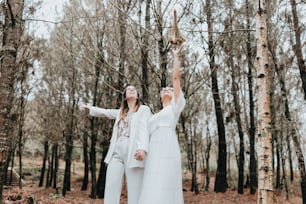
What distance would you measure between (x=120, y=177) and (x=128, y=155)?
10.9 inches

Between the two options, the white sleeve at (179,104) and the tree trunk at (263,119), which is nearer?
the tree trunk at (263,119)

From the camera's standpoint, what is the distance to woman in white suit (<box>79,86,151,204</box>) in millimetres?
3725

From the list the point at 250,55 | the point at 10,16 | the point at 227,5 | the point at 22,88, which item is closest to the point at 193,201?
the point at 250,55

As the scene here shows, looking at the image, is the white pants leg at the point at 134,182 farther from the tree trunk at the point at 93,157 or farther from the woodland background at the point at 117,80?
the tree trunk at the point at 93,157

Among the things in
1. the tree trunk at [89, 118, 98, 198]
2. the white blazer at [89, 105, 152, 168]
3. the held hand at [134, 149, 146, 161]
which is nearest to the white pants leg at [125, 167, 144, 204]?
the white blazer at [89, 105, 152, 168]

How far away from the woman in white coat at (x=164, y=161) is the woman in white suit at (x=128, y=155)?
0.12 meters

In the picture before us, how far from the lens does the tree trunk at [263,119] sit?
12.5 ft

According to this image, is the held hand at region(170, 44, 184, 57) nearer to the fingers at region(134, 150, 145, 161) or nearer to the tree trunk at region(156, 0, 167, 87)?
the fingers at region(134, 150, 145, 161)

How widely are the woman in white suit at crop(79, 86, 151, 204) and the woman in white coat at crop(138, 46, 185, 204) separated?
0.12 metres

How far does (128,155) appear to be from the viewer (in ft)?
12.4

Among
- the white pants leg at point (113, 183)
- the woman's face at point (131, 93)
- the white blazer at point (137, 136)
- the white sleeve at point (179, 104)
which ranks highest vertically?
the woman's face at point (131, 93)

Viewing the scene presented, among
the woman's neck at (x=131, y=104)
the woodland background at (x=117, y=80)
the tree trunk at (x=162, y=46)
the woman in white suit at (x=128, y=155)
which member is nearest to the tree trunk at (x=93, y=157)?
the woodland background at (x=117, y=80)

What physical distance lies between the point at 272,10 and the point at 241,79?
21.3 feet

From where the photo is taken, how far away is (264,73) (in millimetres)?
4141
